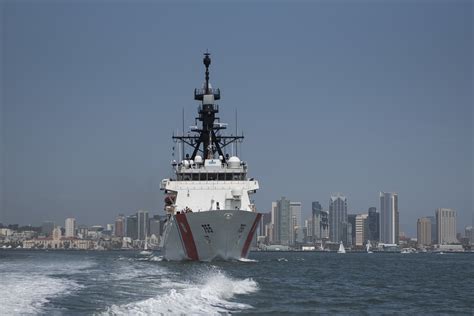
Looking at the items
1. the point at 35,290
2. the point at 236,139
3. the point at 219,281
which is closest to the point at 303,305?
the point at 219,281

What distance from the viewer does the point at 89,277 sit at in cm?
3878

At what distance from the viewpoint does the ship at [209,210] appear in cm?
5369

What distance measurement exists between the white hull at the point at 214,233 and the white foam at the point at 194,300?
16.6m

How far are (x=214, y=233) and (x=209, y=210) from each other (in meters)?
1.70

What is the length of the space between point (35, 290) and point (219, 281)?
1024 centimetres

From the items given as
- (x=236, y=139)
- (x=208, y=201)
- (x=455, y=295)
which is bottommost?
(x=455, y=295)

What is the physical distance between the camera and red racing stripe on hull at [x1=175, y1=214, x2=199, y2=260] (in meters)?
54.8

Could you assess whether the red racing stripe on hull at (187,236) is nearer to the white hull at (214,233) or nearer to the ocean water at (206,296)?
the white hull at (214,233)

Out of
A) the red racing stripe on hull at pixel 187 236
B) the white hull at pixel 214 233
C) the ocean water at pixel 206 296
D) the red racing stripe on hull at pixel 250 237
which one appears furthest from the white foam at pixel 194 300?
the red racing stripe on hull at pixel 250 237

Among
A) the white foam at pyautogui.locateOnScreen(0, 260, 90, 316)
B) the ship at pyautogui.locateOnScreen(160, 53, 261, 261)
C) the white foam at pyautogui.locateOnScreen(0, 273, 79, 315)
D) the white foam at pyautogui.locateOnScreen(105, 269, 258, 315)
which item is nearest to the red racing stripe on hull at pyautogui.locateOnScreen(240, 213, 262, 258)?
the ship at pyautogui.locateOnScreen(160, 53, 261, 261)

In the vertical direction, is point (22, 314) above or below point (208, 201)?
below

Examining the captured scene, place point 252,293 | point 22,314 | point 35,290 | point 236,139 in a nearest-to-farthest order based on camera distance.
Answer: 1. point 22,314
2. point 35,290
3. point 252,293
4. point 236,139

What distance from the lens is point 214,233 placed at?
5378 cm

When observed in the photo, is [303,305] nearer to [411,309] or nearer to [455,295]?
[411,309]
